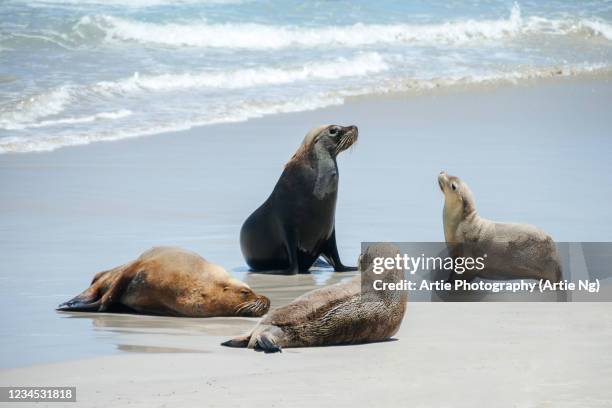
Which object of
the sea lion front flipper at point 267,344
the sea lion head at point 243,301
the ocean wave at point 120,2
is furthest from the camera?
the ocean wave at point 120,2

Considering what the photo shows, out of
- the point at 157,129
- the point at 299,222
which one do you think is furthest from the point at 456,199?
the point at 157,129

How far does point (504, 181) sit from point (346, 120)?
4.17 meters

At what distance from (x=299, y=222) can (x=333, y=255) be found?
1.12ft

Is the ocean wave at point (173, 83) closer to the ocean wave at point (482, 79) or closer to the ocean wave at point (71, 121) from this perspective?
the ocean wave at point (71, 121)

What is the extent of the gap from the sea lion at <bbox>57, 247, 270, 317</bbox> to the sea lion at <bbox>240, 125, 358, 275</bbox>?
1539 millimetres

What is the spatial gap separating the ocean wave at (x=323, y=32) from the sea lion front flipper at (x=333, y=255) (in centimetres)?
1565

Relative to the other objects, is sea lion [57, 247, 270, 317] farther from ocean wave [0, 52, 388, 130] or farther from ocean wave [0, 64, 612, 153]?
ocean wave [0, 52, 388, 130]

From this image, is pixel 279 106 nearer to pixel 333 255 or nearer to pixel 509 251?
pixel 333 255

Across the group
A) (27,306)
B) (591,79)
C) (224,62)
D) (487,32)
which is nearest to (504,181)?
(27,306)

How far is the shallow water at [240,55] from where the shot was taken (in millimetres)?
16391

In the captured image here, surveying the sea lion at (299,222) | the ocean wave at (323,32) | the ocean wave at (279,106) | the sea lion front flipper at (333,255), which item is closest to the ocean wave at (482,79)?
the ocean wave at (279,106)

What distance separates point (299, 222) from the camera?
9094 millimetres

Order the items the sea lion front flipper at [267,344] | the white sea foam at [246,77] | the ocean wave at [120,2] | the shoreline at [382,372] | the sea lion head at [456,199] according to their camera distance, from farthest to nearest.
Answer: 1. the ocean wave at [120,2]
2. the white sea foam at [246,77]
3. the sea lion head at [456,199]
4. the sea lion front flipper at [267,344]
5. the shoreline at [382,372]

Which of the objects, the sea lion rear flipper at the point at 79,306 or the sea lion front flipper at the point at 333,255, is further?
the sea lion front flipper at the point at 333,255
